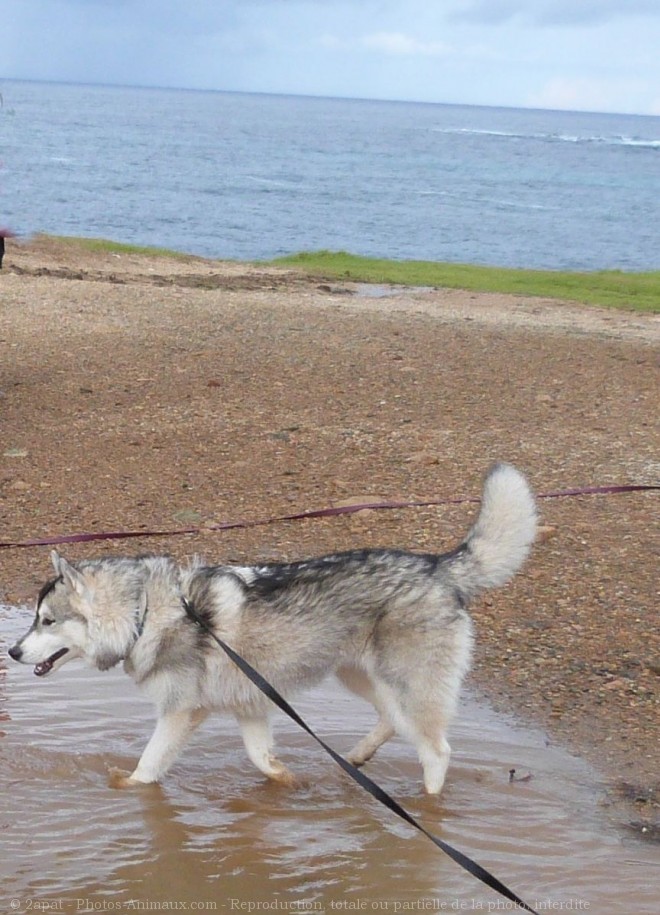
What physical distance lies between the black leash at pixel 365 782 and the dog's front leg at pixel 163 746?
38cm

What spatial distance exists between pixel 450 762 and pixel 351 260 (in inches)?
902

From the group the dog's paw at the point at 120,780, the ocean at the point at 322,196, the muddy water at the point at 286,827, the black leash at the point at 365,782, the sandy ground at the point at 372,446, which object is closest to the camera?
the black leash at the point at 365,782

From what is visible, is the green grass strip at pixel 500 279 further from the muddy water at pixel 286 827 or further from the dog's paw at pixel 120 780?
the dog's paw at pixel 120 780

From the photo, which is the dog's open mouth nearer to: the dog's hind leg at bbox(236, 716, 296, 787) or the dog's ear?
the dog's ear

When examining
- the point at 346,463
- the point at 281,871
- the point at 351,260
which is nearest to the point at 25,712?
the point at 281,871

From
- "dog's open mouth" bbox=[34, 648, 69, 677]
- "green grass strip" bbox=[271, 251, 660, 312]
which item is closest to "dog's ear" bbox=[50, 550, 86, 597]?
"dog's open mouth" bbox=[34, 648, 69, 677]

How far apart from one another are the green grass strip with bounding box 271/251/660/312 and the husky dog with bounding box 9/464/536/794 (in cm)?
1669

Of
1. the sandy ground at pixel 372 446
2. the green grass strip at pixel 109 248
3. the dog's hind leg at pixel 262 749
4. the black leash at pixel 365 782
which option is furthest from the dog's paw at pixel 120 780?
the green grass strip at pixel 109 248

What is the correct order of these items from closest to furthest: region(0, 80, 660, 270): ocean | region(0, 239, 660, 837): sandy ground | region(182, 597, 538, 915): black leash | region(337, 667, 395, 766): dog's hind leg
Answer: region(182, 597, 538, 915): black leash < region(337, 667, 395, 766): dog's hind leg < region(0, 239, 660, 837): sandy ground < region(0, 80, 660, 270): ocean

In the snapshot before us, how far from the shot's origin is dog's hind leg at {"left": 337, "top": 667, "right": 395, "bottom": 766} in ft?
17.9

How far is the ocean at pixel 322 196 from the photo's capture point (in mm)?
41312

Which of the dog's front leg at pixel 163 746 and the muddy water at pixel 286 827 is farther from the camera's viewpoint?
the dog's front leg at pixel 163 746

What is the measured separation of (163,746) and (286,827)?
0.64 m

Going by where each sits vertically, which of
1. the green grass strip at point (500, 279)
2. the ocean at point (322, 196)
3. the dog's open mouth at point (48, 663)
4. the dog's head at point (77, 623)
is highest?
the ocean at point (322, 196)
